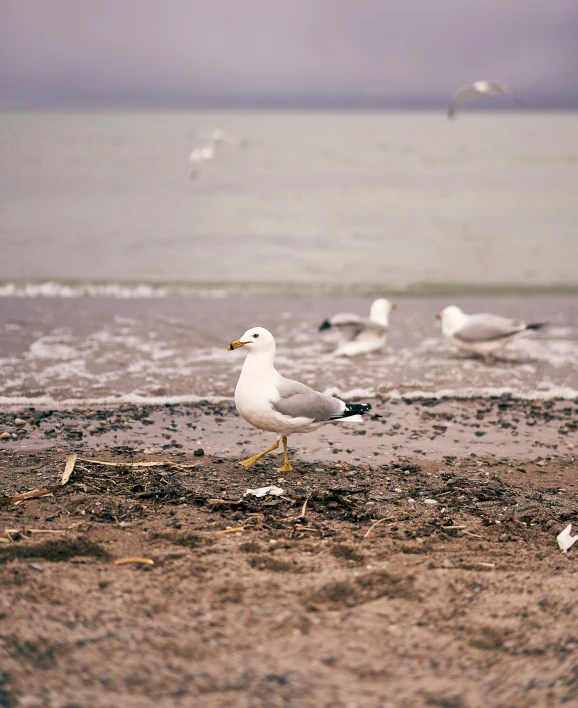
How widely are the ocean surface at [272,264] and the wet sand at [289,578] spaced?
210 cm

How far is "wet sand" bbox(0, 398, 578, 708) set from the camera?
252 cm

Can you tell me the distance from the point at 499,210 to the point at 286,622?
23147 mm

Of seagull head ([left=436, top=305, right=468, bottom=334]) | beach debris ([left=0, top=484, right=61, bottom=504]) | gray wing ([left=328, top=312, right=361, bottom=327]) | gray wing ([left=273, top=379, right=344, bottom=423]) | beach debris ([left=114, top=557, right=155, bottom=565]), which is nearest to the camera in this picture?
beach debris ([left=114, top=557, right=155, bottom=565])

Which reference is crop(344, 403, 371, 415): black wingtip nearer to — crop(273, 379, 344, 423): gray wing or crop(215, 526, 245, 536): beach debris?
crop(273, 379, 344, 423): gray wing

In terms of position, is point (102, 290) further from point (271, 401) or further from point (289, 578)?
point (289, 578)

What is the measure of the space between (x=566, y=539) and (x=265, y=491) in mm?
1649

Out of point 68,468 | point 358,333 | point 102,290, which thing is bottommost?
point 68,468

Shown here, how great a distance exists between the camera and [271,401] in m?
4.97

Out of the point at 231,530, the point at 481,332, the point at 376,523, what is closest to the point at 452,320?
the point at 481,332

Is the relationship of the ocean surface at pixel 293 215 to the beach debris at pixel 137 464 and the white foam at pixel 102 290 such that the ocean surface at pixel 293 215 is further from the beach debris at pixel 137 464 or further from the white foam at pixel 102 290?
the beach debris at pixel 137 464

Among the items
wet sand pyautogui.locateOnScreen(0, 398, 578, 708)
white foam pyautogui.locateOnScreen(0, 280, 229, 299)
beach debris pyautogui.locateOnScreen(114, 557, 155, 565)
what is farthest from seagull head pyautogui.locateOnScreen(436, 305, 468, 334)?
beach debris pyautogui.locateOnScreen(114, 557, 155, 565)

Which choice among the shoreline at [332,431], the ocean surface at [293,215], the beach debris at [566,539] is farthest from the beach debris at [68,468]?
the ocean surface at [293,215]

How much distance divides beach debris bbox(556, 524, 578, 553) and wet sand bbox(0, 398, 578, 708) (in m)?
0.04

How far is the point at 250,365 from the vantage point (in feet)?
16.8
